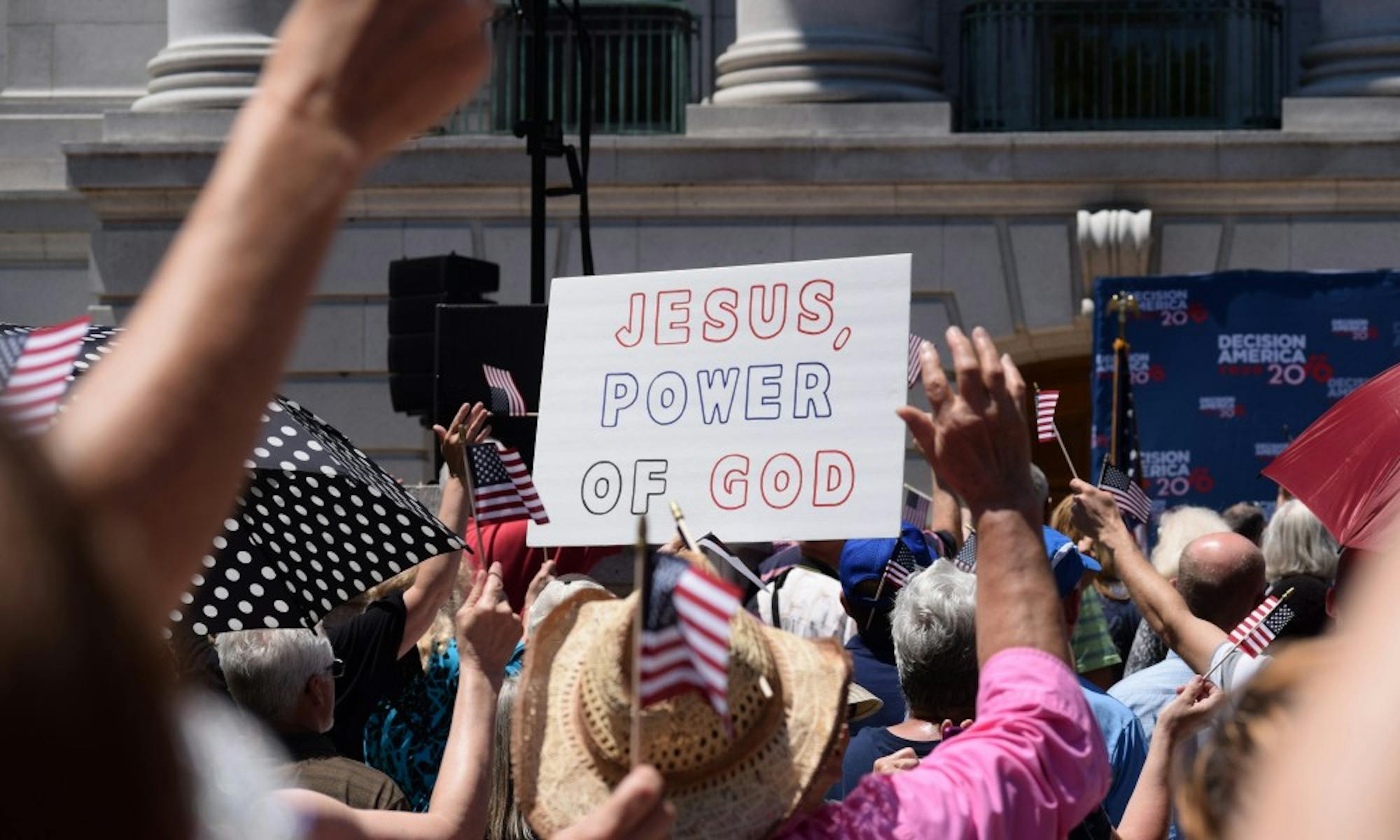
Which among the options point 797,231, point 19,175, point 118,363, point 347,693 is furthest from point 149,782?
point 19,175

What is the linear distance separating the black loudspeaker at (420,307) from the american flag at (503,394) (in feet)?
16.9

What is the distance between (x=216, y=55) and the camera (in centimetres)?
1598

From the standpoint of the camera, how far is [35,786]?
0.82 meters

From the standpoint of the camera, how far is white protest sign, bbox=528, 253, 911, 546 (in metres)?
4.80

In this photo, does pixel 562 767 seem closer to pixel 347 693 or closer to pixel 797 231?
pixel 347 693

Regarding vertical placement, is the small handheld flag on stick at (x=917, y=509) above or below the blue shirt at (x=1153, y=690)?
above

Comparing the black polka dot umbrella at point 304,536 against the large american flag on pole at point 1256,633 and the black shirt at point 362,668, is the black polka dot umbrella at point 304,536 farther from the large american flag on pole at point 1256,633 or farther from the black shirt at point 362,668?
the large american flag on pole at point 1256,633

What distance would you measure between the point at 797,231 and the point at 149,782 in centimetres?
1472

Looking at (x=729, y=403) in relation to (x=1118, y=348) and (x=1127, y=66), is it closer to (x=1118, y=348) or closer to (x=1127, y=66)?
(x=1118, y=348)

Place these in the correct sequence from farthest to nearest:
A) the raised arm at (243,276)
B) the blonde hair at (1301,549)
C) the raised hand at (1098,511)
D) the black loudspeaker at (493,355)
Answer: the black loudspeaker at (493,355) → the blonde hair at (1301,549) → the raised hand at (1098,511) → the raised arm at (243,276)

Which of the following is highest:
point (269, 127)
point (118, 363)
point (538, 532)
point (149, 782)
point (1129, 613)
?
point (269, 127)

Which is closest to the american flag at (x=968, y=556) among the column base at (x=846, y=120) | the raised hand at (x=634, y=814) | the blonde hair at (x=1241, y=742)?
the raised hand at (x=634, y=814)

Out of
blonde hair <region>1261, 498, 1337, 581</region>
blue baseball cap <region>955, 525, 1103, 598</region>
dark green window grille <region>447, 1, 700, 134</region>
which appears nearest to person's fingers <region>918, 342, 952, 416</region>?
blue baseball cap <region>955, 525, 1103, 598</region>

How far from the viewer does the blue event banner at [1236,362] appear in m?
12.0
